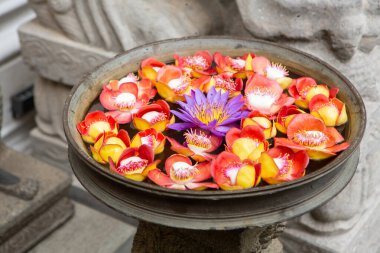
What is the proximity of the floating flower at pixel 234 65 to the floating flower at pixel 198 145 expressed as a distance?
0.76 ft

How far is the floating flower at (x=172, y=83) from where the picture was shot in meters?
1.25

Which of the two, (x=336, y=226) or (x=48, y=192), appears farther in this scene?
(x=48, y=192)

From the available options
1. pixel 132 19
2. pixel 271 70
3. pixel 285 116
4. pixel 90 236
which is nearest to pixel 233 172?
pixel 285 116

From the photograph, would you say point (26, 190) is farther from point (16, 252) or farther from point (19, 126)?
point (19, 126)

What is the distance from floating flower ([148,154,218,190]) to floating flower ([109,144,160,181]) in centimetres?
2

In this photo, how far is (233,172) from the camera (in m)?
1.03

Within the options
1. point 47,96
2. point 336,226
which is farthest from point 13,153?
point 336,226

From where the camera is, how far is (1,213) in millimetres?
1909

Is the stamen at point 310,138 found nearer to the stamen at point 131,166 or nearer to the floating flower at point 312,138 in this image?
the floating flower at point 312,138

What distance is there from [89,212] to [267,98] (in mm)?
1145

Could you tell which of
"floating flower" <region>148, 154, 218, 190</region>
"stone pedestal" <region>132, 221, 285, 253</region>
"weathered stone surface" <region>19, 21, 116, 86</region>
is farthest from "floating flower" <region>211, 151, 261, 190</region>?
"weathered stone surface" <region>19, 21, 116, 86</region>

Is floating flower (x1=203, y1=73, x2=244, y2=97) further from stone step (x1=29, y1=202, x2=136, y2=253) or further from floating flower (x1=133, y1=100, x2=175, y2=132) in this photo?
stone step (x1=29, y1=202, x2=136, y2=253)

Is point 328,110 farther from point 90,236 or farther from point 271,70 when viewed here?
point 90,236

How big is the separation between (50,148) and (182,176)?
1414mm
